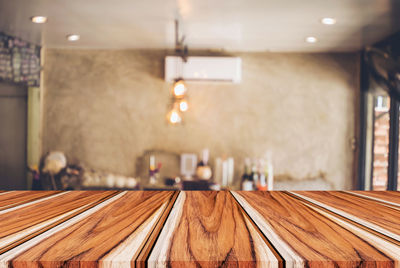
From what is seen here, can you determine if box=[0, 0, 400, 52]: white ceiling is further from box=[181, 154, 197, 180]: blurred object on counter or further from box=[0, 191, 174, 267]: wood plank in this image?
box=[0, 191, 174, 267]: wood plank

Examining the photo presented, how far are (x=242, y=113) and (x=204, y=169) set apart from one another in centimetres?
90

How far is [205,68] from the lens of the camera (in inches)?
155

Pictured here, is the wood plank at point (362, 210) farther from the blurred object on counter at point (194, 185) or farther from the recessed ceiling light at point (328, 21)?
the blurred object on counter at point (194, 185)

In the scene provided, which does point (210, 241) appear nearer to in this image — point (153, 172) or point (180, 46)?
point (153, 172)

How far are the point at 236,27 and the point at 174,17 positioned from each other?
0.65m

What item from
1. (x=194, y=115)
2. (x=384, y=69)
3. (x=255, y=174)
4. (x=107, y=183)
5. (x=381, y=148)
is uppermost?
(x=384, y=69)

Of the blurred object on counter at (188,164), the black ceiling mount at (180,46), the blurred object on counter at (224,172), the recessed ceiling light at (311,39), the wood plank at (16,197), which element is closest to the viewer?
the wood plank at (16,197)

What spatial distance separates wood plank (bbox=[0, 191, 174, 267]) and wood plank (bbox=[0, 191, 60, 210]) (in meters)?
0.18

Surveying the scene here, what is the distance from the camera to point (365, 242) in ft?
1.49

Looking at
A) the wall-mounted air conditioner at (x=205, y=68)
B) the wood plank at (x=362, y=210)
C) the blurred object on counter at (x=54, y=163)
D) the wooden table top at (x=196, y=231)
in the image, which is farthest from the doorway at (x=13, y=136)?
the wood plank at (x=362, y=210)

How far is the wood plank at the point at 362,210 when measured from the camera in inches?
21.2

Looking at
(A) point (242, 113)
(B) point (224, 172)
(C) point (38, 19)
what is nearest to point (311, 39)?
(A) point (242, 113)

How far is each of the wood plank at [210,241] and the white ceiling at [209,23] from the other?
7.27ft

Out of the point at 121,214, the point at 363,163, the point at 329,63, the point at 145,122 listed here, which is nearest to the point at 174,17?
the point at 145,122
